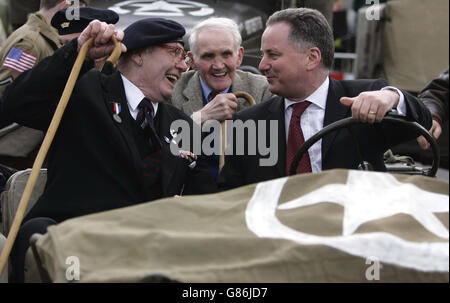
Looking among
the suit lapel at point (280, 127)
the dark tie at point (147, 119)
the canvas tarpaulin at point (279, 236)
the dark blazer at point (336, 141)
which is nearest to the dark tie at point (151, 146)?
the dark tie at point (147, 119)

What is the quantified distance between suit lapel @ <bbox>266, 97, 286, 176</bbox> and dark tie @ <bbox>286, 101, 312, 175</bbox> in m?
0.02

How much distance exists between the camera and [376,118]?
3.13 metres

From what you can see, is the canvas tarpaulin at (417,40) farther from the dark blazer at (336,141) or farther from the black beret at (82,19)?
the black beret at (82,19)

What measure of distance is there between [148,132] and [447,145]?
23.2 ft

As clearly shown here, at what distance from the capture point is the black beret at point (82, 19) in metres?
3.95

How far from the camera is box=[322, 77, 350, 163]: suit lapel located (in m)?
3.79

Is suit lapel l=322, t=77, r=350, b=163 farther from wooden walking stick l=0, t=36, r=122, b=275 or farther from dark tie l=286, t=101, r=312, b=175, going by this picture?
wooden walking stick l=0, t=36, r=122, b=275

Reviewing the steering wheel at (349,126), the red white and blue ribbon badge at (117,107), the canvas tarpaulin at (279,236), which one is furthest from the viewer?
the red white and blue ribbon badge at (117,107)

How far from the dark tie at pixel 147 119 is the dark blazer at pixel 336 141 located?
0.46 metres

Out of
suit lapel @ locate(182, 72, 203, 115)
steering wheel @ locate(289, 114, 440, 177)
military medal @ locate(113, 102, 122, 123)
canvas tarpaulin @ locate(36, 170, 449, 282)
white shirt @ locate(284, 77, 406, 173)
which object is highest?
canvas tarpaulin @ locate(36, 170, 449, 282)

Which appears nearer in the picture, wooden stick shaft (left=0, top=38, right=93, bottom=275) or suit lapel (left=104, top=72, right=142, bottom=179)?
wooden stick shaft (left=0, top=38, right=93, bottom=275)

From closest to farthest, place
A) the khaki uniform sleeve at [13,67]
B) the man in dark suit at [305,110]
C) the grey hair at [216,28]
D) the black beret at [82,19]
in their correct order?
1. the man in dark suit at [305,110]
2. the black beret at [82,19]
3. the grey hair at [216,28]
4. the khaki uniform sleeve at [13,67]

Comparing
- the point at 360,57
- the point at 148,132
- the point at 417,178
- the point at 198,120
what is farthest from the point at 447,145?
the point at 417,178

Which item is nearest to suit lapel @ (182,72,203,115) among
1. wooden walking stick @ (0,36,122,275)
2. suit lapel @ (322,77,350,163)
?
suit lapel @ (322,77,350,163)
